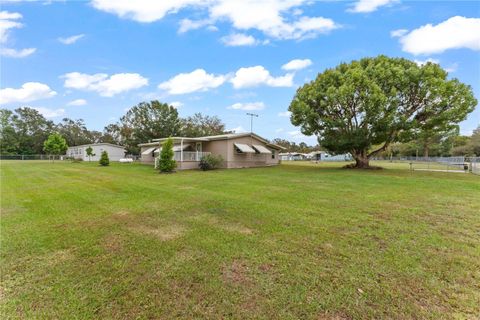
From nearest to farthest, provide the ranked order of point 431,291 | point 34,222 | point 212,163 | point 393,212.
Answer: point 431,291
point 34,222
point 393,212
point 212,163

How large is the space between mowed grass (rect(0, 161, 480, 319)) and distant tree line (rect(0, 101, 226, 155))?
3733cm

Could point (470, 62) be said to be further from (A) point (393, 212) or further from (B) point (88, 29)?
(B) point (88, 29)

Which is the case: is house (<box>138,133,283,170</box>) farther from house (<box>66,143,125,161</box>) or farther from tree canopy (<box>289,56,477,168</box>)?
house (<box>66,143,125,161</box>)

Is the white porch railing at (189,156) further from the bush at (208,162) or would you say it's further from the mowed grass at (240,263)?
the mowed grass at (240,263)

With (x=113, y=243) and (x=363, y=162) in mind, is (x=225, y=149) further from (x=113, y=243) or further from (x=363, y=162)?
(x=113, y=243)

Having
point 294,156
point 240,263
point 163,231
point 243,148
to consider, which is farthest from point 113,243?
point 294,156

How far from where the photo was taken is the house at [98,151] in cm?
4194

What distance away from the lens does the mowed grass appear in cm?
238

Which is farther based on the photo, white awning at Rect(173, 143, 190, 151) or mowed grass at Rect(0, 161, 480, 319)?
white awning at Rect(173, 143, 190, 151)

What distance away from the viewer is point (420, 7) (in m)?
10.3

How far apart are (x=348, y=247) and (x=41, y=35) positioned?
13283 mm

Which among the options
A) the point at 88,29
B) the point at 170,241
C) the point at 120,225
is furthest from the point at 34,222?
the point at 88,29

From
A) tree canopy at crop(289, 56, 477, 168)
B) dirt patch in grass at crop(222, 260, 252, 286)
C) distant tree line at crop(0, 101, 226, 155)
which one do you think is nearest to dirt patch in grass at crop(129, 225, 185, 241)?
dirt patch in grass at crop(222, 260, 252, 286)

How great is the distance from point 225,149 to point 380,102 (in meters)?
12.7
